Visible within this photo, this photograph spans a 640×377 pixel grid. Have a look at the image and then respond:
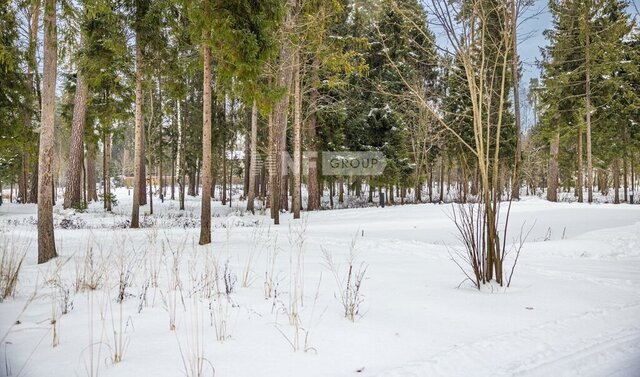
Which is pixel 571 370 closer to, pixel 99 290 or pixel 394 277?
pixel 394 277

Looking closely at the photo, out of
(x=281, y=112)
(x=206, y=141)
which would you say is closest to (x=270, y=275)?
(x=206, y=141)

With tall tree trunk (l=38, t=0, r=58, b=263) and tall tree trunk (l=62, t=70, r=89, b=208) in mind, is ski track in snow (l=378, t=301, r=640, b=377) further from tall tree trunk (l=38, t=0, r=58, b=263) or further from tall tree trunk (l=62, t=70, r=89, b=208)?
tall tree trunk (l=62, t=70, r=89, b=208)

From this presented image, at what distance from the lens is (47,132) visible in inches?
246

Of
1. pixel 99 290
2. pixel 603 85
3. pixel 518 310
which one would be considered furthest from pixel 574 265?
pixel 603 85

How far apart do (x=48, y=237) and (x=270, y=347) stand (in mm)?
5813

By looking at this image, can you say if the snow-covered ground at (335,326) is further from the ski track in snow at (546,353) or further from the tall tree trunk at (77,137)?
the tall tree trunk at (77,137)

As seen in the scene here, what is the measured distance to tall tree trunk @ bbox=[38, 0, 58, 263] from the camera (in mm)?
6125

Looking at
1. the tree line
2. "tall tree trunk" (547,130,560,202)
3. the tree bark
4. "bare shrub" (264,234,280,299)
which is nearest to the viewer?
"bare shrub" (264,234,280,299)

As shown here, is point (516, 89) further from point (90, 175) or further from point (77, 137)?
point (90, 175)

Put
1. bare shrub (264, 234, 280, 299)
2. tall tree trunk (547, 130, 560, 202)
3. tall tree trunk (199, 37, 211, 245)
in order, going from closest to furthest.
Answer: bare shrub (264, 234, 280, 299) → tall tree trunk (199, 37, 211, 245) → tall tree trunk (547, 130, 560, 202)

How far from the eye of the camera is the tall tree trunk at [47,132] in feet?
20.1

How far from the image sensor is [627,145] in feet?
75.6
